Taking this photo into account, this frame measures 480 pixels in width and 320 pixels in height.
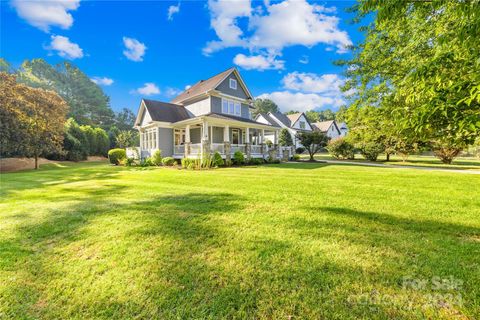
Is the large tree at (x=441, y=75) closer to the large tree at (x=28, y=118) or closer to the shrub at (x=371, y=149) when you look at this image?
the shrub at (x=371, y=149)

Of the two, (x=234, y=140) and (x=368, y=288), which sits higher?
(x=234, y=140)

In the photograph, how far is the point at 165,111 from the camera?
65.1ft

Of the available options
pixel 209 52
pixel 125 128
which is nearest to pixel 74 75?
pixel 125 128

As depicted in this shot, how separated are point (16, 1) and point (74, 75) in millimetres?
40912

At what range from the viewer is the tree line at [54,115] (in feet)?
52.2

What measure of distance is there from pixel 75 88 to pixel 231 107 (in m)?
42.6

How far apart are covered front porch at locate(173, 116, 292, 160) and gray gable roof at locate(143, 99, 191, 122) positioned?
46.4 inches

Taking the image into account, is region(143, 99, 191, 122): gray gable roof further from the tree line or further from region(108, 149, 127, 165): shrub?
the tree line

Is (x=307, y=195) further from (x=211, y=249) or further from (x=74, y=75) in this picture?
(x=74, y=75)

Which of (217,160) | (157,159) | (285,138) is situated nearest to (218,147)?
(217,160)

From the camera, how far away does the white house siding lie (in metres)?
19.2

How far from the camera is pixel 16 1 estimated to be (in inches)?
478

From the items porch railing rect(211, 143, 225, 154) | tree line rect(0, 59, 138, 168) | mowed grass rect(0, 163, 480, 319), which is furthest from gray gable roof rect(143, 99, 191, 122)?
mowed grass rect(0, 163, 480, 319)

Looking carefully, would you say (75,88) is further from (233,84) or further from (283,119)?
(283,119)
